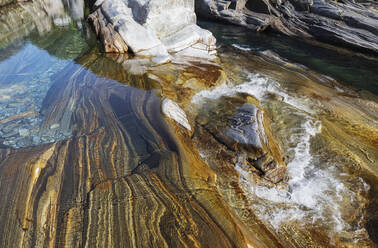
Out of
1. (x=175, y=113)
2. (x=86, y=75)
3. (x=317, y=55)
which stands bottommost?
(x=317, y=55)

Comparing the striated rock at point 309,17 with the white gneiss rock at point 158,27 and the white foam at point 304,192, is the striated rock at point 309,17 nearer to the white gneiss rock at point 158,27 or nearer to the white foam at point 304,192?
the white gneiss rock at point 158,27

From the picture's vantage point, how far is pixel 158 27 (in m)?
8.38

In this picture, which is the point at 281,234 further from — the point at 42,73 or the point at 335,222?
the point at 42,73

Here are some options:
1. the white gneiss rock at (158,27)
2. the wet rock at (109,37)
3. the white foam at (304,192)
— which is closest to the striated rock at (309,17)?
the white gneiss rock at (158,27)

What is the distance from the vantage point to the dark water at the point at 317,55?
832 centimetres

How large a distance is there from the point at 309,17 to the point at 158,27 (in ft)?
29.2

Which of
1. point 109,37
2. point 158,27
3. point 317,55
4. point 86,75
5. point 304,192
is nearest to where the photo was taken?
point 304,192

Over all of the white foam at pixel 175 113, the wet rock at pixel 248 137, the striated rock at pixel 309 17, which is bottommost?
the wet rock at pixel 248 137

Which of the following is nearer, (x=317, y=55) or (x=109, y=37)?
(x=109, y=37)

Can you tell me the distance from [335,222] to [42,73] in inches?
269

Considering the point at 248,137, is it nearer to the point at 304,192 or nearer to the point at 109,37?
the point at 304,192

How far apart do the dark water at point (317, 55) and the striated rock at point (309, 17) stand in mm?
592

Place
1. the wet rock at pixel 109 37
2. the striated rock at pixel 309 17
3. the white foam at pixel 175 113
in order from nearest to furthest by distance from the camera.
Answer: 1. the white foam at pixel 175 113
2. the wet rock at pixel 109 37
3. the striated rock at pixel 309 17

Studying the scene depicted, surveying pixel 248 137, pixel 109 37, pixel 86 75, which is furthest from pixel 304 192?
pixel 109 37
